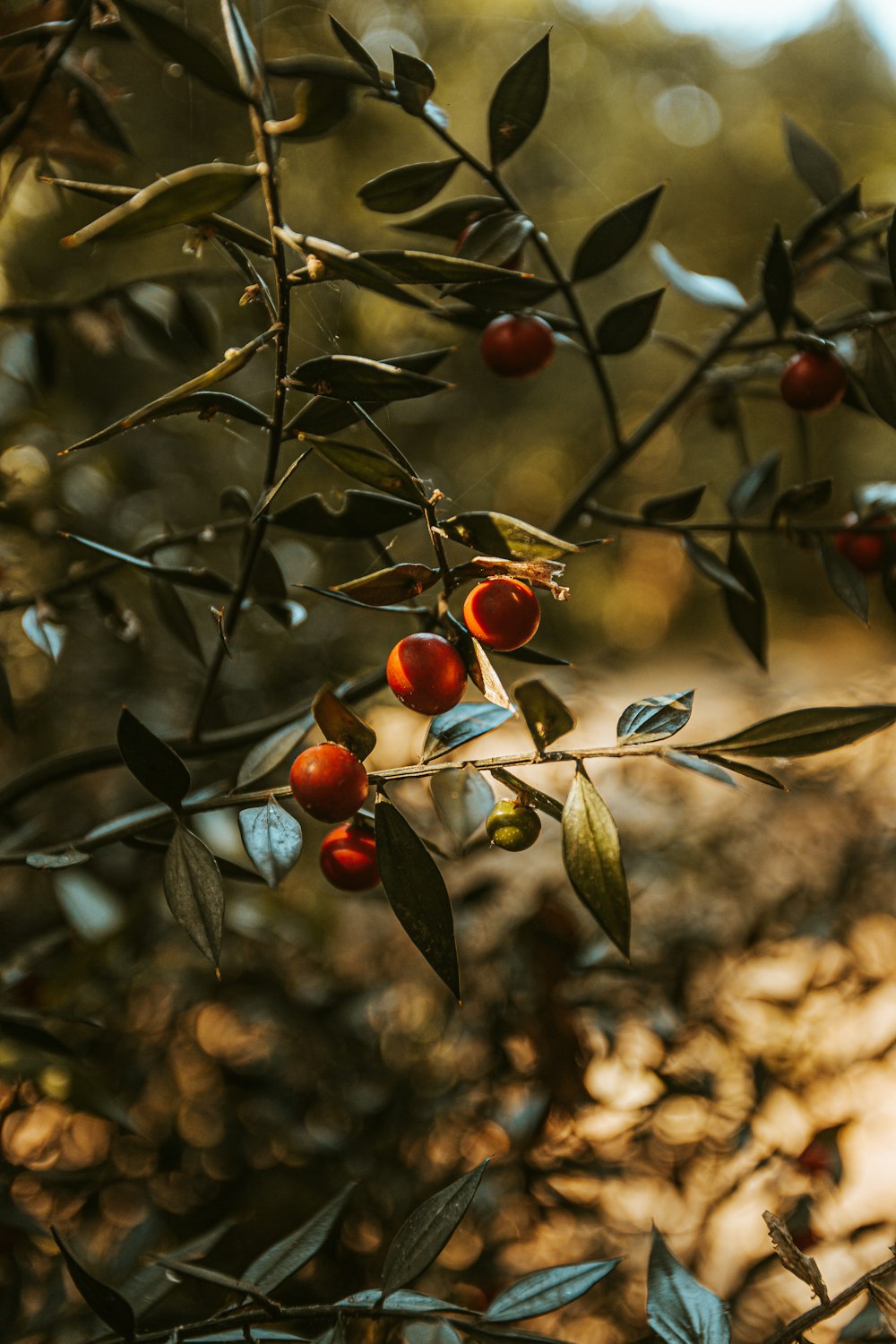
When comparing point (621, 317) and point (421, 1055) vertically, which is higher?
point (621, 317)

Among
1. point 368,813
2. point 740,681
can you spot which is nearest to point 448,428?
point 740,681

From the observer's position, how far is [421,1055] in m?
0.74

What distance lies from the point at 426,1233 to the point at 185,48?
0.41m

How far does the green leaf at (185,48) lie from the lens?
0.28 metres

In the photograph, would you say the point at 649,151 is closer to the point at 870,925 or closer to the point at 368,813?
the point at 870,925

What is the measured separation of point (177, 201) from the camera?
0.22m

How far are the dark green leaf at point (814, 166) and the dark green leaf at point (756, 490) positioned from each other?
0.14 m

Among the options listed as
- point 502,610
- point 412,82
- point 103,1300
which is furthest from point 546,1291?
point 412,82

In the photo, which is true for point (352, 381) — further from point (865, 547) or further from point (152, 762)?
point (865, 547)

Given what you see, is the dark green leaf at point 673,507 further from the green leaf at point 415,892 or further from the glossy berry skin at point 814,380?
the green leaf at point 415,892

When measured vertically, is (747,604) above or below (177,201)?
below

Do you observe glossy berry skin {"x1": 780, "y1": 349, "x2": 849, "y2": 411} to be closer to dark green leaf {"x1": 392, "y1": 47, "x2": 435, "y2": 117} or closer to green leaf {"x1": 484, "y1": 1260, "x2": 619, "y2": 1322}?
dark green leaf {"x1": 392, "y1": 47, "x2": 435, "y2": 117}

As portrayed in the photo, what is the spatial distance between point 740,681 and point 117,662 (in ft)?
2.55

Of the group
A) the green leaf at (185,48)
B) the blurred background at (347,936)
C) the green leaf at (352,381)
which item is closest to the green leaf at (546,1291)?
the blurred background at (347,936)
